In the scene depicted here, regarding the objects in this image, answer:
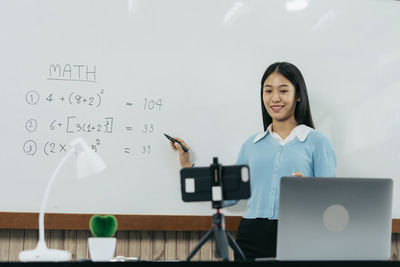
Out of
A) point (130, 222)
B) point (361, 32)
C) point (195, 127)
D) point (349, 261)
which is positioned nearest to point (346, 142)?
point (361, 32)

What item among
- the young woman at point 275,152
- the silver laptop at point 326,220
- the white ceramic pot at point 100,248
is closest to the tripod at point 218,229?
the silver laptop at point 326,220

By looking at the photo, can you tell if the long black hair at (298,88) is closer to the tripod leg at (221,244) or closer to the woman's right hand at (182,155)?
the woman's right hand at (182,155)

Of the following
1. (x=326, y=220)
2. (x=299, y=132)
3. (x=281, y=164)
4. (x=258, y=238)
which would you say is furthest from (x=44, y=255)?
(x=299, y=132)

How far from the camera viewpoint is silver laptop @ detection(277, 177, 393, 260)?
119cm

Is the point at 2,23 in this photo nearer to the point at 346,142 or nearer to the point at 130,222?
the point at 130,222

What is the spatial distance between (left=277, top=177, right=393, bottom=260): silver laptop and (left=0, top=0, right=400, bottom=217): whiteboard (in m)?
1.10

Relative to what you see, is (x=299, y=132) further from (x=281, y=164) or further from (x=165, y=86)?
(x=165, y=86)

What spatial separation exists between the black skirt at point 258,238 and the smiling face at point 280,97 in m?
0.50

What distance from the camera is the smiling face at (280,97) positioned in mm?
2232

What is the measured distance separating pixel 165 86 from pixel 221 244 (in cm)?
125

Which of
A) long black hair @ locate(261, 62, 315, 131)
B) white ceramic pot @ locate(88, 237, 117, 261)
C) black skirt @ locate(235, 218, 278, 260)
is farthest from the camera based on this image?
long black hair @ locate(261, 62, 315, 131)

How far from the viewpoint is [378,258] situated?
122 centimetres

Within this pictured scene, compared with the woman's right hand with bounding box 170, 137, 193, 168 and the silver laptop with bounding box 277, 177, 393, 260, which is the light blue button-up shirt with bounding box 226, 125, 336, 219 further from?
the silver laptop with bounding box 277, 177, 393, 260

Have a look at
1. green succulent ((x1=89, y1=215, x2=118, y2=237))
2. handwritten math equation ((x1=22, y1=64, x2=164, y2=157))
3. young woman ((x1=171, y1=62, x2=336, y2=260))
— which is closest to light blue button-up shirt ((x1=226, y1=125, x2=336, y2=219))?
young woman ((x1=171, y1=62, x2=336, y2=260))
